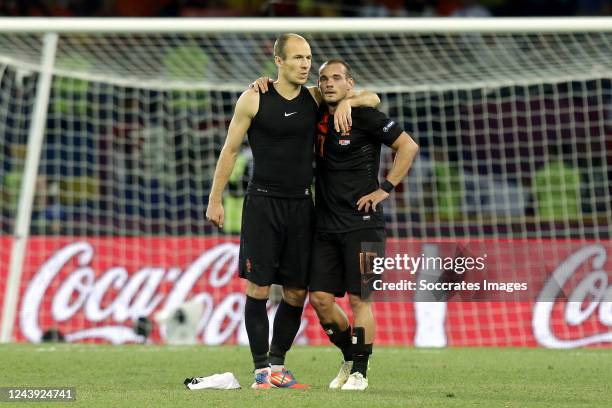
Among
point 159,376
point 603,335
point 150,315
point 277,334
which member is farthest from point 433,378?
point 150,315

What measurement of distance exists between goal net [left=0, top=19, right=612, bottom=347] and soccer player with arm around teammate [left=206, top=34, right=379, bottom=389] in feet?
11.5

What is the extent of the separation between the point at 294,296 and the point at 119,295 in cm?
497

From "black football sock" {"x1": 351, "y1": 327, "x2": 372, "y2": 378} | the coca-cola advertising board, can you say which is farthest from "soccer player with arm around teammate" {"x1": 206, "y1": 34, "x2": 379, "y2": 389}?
the coca-cola advertising board

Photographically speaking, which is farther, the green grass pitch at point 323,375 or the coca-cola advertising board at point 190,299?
the coca-cola advertising board at point 190,299

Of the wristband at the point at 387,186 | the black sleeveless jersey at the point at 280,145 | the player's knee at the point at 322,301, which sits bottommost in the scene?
the player's knee at the point at 322,301

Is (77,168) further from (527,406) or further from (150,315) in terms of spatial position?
(527,406)

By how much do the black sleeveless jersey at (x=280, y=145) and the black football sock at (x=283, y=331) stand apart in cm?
67

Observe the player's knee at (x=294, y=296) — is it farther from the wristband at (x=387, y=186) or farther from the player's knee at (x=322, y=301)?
the wristband at (x=387, y=186)

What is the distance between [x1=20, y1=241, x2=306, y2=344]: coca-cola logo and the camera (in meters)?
11.5

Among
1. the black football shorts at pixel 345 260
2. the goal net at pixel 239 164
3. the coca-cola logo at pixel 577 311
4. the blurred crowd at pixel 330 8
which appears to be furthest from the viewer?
the blurred crowd at pixel 330 8

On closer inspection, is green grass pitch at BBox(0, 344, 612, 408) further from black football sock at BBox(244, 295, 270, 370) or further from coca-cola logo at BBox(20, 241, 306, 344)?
coca-cola logo at BBox(20, 241, 306, 344)

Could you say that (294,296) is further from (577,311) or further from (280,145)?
(577,311)

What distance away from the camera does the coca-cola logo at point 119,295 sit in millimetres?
11508

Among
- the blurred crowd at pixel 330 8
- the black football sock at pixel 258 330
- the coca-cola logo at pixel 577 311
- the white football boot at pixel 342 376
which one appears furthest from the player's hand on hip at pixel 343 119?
the blurred crowd at pixel 330 8
